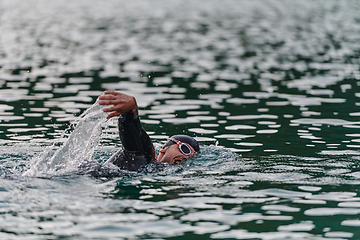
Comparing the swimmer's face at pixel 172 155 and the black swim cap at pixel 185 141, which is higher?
the black swim cap at pixel 185 141

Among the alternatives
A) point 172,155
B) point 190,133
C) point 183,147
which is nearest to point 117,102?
point 172,155

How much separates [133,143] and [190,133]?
3753 mm

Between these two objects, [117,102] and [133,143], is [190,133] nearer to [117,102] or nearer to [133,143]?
[133,143]

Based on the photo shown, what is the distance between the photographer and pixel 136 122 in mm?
8203

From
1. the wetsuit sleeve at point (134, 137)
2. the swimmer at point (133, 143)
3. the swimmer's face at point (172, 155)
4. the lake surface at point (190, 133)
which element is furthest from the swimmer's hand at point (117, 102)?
the swimmer's face at point (172, 155)

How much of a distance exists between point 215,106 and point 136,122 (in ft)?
21.5

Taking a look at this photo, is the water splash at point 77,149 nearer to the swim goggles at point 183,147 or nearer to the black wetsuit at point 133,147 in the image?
the black wetsuit at point 133,147

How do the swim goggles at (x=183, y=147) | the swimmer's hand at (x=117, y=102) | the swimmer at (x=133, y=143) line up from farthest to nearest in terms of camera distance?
the swim goggles at (x=183, y=147), the swimmer at (x=133, y=143), the swimmer's hand at (x=117, y=102)

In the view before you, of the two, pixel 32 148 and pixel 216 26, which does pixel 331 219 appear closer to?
pixel 32 148

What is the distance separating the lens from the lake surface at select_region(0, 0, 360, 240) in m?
6.71

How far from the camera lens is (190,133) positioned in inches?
475

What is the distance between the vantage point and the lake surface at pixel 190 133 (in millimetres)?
6711

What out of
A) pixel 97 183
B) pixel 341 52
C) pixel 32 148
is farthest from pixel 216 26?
pixel 97 183

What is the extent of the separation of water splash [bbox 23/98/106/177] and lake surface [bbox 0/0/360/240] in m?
0.02
